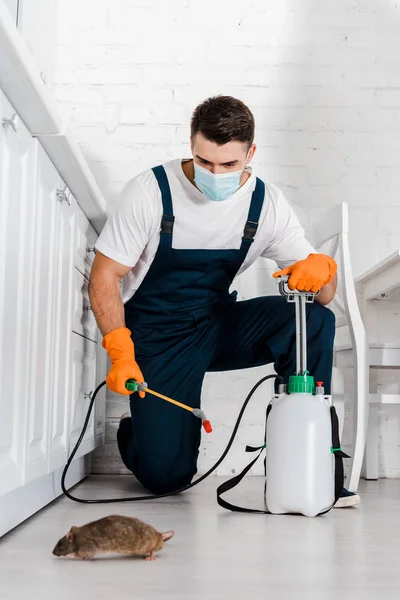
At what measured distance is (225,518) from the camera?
62.5 inches

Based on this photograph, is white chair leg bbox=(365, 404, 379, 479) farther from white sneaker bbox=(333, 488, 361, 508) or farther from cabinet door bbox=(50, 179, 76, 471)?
cabinet door bbox=(50, 179, 76, 471)

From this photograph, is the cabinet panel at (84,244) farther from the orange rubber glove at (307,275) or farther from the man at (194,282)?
the orange rubber glove at (307,275)

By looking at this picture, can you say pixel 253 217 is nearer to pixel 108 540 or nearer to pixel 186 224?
pixel 186 224

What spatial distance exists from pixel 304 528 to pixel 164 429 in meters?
0.62

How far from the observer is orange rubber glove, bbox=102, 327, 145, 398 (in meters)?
1.65

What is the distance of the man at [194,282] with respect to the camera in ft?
5.83

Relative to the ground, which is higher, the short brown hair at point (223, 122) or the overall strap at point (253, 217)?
the short brown hair at point (223, 122)

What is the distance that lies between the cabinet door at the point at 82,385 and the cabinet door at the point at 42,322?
0.27 metres

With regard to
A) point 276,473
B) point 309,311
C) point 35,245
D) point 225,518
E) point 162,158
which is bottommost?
point 225,518

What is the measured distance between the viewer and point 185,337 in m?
2.01

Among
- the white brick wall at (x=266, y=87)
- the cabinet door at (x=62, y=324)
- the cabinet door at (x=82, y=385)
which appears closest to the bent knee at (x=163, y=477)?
the cabinet door at (x=82, y=385)

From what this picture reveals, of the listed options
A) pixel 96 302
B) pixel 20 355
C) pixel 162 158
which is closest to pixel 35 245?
pixel 20 355

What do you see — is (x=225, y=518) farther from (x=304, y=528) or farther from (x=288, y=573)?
(x=288, y=573)

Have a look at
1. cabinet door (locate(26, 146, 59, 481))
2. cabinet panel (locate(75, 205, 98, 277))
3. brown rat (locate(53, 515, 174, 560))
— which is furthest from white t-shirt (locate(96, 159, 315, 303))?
brown rat (locate(53, 515, 174, 560))
